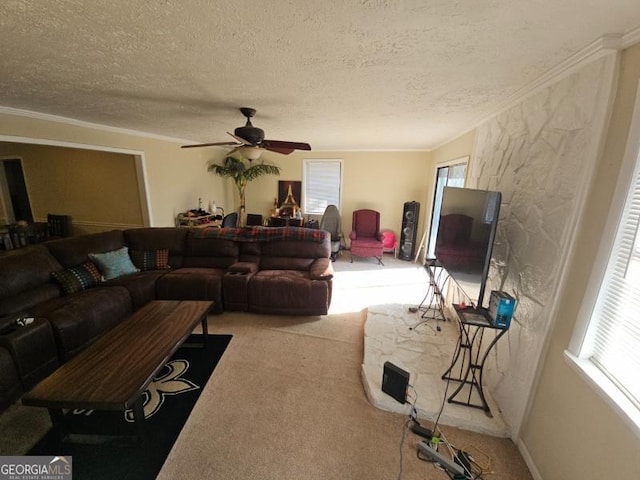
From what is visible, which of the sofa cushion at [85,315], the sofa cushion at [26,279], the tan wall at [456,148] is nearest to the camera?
the sofa cushion at [85,315]

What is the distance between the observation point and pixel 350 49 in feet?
4.54

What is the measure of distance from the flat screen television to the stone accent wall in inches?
10.7

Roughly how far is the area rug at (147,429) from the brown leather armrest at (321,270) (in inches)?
52.7

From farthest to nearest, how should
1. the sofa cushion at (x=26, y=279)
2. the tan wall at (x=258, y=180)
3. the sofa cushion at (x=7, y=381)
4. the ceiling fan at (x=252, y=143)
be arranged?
1. the tan wall at (x=258, y=180)
2. the ceiling fan at (x=252, y=143)
3. the sofa cushion at (x=26, y=279)
4. the sofa cushion at (x=7, y=381)

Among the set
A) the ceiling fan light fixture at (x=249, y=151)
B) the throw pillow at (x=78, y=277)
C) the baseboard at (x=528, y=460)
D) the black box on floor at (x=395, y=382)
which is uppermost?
the ceiling fan light fixture at (x=249, y=151)

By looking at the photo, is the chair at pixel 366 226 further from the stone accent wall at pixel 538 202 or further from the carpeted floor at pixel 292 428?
the stone accent wall at pixel 538 202

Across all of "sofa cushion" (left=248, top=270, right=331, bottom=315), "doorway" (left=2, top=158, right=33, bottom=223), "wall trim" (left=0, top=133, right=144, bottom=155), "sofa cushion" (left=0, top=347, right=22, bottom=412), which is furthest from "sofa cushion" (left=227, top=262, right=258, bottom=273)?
"doorway" (left=2, top=158, right=33, bottom=223)

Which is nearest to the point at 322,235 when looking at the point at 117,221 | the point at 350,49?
the point at 350,49

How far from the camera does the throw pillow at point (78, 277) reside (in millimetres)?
2557

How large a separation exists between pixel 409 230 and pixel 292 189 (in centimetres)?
294

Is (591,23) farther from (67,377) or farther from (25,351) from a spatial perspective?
(25,351)

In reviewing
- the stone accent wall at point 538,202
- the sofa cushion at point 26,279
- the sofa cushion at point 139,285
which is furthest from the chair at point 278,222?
the stone accent wall at point 538,202

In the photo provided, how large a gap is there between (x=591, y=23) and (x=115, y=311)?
3938 millimetres

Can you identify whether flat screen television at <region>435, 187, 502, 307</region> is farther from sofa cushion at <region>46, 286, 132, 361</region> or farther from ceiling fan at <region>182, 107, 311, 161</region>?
sofa cushion at <region>46, 286, 132, 361</region>
